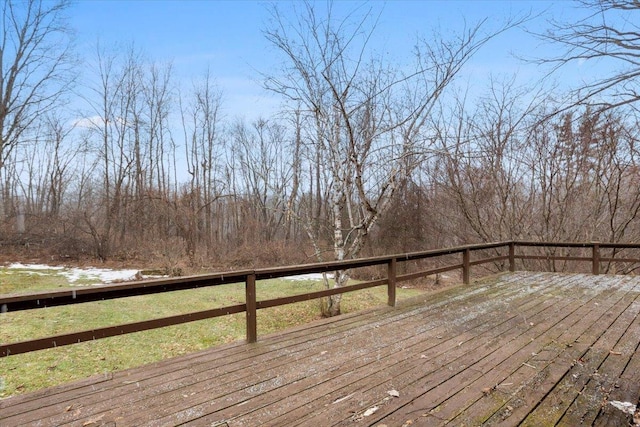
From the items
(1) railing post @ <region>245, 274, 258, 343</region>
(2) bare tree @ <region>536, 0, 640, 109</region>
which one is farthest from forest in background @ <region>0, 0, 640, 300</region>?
(1) railing post @ <region>245, 274, 258, 343</region>

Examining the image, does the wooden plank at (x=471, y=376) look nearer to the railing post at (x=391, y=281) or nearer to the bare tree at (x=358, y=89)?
the railing post at (x=391, y=281)

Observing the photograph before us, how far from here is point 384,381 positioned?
2.72 metres

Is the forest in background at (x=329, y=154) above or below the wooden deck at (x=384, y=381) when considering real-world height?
above

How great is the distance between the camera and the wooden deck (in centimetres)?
222

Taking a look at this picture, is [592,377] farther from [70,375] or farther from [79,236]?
[79,236]

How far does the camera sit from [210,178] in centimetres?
2167

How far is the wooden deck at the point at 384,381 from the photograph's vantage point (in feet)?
7.29

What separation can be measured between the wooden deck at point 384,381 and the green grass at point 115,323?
11.4ft

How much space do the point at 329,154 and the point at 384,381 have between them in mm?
5797

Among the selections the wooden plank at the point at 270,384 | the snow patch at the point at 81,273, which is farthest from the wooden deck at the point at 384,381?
the snow patch at the point at 81,273

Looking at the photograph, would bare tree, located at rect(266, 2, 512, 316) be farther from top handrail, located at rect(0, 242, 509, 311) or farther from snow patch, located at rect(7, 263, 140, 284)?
snow patch, located at rect(7, 263, 140, 284)

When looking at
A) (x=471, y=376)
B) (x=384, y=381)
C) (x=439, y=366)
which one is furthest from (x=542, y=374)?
(x=384, y=381)

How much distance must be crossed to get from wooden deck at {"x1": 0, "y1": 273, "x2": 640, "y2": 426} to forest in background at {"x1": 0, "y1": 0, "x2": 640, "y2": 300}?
2.26 m

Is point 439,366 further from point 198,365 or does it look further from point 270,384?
point 198,365
